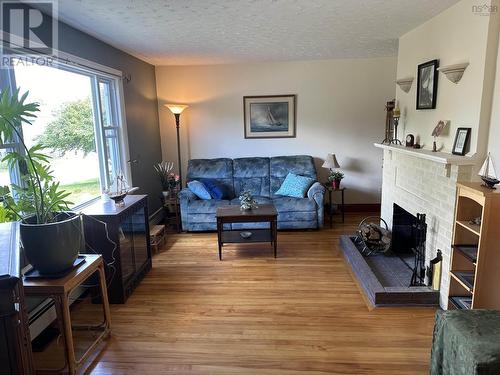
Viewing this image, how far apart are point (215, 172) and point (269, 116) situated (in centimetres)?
125

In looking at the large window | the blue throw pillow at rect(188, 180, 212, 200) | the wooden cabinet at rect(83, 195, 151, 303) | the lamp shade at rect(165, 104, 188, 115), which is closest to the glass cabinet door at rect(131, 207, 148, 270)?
the wooden cabinet at rect(83, 195, 151, 303)

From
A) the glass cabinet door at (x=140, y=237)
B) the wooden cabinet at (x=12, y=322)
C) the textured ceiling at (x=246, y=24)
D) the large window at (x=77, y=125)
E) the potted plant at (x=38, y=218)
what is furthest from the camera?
the glass cabinet door at (x=140, y=237)

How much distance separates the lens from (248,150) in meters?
5.45

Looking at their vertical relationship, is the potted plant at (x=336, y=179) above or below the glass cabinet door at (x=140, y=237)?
above

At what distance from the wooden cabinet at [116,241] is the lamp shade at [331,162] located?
2984mm

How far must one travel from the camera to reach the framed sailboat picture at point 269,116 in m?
5.26

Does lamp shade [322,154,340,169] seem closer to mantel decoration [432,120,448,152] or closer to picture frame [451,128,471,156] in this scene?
mantel decoration [432,120,448,152]

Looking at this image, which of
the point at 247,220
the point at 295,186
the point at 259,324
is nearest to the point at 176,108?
the point at 295,186

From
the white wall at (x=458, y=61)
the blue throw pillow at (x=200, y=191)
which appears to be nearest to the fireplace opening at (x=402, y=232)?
the white wall at (x=458, y=61)

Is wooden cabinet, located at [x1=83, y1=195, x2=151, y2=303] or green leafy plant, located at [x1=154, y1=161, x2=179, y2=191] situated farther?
green leafy plant, located at [x1=154, y1=161, x2=179, y2=191]

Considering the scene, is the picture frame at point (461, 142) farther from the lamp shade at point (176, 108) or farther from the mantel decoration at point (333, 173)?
the lamp shade at point (176, 108)

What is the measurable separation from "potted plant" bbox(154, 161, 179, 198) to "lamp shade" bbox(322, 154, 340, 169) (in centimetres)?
229

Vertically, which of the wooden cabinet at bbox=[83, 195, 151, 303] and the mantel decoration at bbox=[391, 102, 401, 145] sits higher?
the mantel decoration at bbox=[391, 102, 401, 145]

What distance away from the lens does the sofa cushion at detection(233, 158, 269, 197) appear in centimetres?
516
